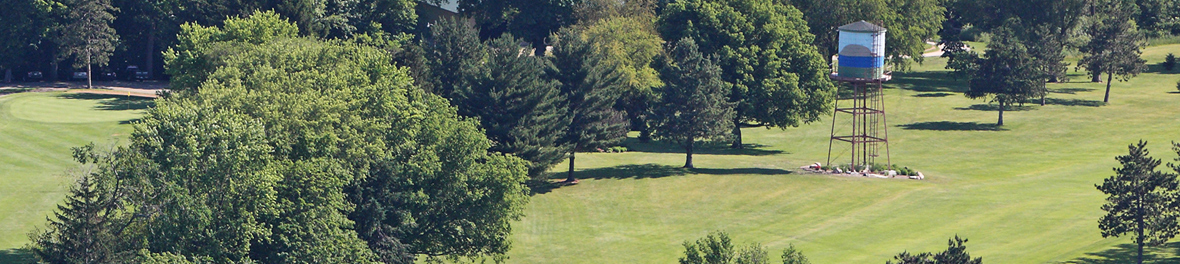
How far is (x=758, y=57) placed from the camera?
10744 cm

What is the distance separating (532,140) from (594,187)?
250 inches

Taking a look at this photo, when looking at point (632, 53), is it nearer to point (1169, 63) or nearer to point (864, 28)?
point (864, 28)

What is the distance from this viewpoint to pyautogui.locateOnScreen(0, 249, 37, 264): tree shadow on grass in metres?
64.2

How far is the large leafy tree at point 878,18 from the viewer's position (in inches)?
5384

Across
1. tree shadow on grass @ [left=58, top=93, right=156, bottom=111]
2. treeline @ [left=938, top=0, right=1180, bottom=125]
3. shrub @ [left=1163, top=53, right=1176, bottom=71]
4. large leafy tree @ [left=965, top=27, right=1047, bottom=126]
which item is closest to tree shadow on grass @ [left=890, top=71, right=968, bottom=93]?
treeline @ [left=938, top=0, right=1180, bottom=125]

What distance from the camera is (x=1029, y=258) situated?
228 feet

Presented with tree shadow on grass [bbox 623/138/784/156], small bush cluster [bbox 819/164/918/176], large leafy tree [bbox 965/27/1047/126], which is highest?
large leafy tree [bbox 965/27/1047/126]

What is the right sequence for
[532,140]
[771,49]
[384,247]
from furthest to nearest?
1. [771,49]
2. [532,140]
3. [384,247]

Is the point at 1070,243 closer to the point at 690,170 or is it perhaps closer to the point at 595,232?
the point at 595,232

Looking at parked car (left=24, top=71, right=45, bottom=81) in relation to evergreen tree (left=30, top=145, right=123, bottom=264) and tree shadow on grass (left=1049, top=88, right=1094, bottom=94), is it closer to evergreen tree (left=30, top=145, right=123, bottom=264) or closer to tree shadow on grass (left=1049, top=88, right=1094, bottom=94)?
evergreen tree (left=30, top=145, right=123, bottom=264)

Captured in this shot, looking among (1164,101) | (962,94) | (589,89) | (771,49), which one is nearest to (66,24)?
(589,89)

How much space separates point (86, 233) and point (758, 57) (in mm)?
63380

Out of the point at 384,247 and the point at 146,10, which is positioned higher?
the point at 146,10

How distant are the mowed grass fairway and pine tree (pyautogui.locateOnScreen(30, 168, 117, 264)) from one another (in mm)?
24058
